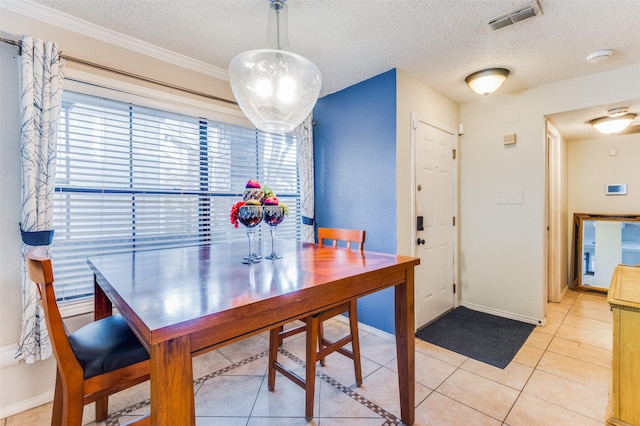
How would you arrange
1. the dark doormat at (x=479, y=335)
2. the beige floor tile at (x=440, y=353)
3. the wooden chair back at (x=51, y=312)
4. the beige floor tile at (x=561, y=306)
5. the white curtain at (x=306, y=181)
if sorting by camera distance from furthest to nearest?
the beige floor tile at (x=561, y=306) → the white curtain at (x=306, y=181) → the dark doormat at (x=479, y=335) → the beige floor tile at (x=440, y=353) → the wooden chair back at (x=51, y=312)

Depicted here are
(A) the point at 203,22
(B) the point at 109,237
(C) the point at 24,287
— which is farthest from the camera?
(B) the point at 109,237

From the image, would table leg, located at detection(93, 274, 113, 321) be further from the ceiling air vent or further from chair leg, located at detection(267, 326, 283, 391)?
the ceiling air vent

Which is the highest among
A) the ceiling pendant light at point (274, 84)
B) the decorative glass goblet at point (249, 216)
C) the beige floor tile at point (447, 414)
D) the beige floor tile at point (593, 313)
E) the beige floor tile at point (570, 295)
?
the ceiling pendant light at point (274, 84)

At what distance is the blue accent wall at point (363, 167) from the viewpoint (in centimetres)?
277

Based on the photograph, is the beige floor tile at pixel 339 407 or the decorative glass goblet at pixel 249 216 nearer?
the decorative glass goblet at pixel 249 216

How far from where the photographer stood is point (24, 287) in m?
1.76

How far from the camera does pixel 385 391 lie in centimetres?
199

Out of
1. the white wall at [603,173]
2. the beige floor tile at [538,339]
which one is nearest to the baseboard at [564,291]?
the white wall at [603,173]

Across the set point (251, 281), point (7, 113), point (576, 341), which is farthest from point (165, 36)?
point (576, 341)

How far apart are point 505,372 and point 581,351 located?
0.84m

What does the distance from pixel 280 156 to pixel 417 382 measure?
2.44 meters

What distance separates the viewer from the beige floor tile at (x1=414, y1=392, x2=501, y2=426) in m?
1.69

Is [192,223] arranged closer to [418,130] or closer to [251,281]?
[251,281]

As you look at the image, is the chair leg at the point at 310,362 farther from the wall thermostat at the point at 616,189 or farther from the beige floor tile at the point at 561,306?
the wall thermostat at the point at 616,189
